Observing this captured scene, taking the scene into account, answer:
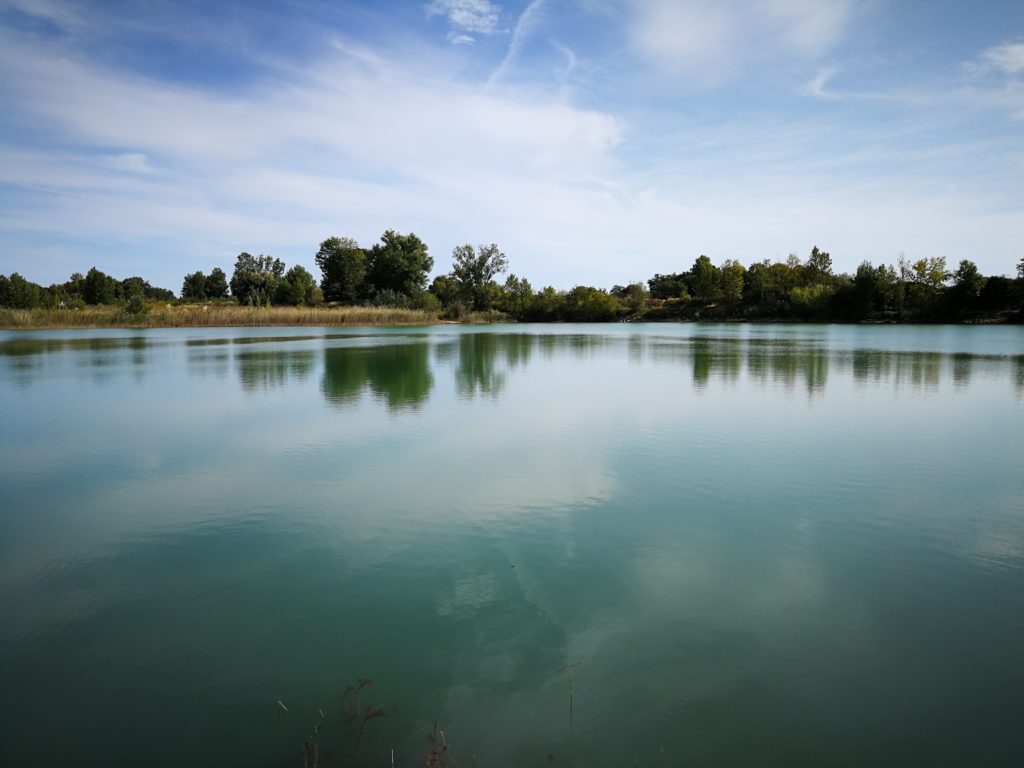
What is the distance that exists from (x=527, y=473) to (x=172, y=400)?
8909mm

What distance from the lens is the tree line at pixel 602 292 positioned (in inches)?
2309

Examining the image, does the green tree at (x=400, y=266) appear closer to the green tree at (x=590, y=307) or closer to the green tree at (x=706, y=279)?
the green tree at (x=590, y=307)

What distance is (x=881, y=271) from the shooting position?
6494 cm

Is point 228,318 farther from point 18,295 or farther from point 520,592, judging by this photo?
point 520,592

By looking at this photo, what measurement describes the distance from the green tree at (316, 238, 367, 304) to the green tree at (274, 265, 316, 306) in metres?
2.84

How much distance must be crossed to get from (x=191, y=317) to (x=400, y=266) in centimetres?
2843

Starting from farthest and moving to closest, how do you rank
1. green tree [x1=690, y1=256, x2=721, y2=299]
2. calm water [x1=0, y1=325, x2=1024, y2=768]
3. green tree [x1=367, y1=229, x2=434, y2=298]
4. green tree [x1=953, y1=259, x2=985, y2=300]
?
1. green tree [x1=690, y1=256, x2=721, y2=299]
2. green tree [x1=367, y1=229, x2=434, y2=298]
3. green tree [x1=953, y1=259, x2=985, y2=300]
4. calm water [x1=0, y1=325, x2=1024, y2=768]

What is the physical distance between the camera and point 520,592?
420cm

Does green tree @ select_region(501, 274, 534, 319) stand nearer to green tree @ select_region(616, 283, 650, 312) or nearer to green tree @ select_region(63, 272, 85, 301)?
green tree @ select_region(616, 283, 650, 312)

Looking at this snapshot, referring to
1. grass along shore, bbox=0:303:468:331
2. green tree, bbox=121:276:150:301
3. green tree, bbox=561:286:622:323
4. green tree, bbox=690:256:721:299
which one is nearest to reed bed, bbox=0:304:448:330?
grass along shore, bbox=0:303:468:331

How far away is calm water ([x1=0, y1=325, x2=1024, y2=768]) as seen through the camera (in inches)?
115

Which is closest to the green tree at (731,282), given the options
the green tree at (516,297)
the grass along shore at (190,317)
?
the green tree at (516,297)

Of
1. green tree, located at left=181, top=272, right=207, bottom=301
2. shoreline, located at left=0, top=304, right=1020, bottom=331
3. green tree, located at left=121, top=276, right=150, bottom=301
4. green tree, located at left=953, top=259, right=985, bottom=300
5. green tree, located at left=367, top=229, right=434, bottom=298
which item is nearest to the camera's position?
shoreline, located at left=0, top=304, right=1020, bottom=331

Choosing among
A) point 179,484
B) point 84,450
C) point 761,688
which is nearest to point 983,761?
point 761,688
